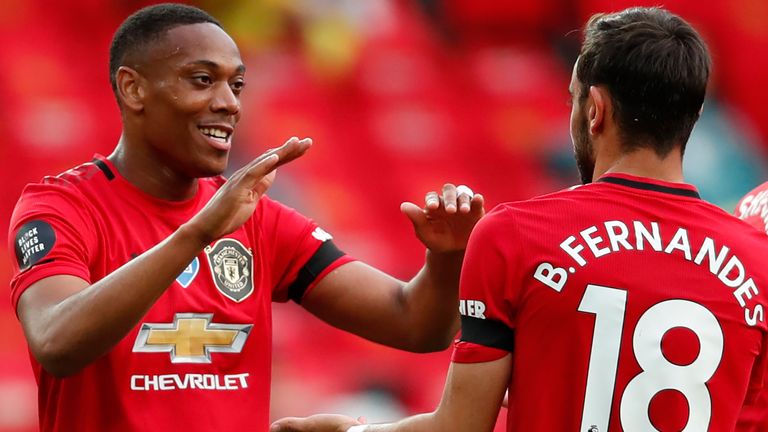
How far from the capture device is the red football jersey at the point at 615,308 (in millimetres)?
2408

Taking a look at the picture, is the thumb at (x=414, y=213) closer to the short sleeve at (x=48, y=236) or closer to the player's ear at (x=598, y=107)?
the player's ear at (x=598, y=107)

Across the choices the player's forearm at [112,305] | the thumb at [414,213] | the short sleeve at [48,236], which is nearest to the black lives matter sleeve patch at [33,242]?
the short sleeve at [48,236]

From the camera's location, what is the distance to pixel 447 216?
315 cm

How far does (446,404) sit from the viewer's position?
8.19ft

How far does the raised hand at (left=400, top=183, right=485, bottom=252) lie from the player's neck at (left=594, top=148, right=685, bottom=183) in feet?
1.89

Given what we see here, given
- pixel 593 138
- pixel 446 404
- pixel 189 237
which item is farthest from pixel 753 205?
pixel 189 237

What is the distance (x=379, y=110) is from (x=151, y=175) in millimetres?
5456

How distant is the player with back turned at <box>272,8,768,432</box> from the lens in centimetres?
241

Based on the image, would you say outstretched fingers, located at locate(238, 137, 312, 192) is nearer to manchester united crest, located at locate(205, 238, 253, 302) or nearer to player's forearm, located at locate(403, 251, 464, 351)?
manchester united crest, located at locate(205, 238, 253, 302)

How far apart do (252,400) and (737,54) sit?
7.04 meters

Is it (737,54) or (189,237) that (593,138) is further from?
(737,54)

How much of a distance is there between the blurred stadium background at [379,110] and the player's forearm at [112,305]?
404 cm

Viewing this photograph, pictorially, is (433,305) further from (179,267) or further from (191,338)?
(179,267)

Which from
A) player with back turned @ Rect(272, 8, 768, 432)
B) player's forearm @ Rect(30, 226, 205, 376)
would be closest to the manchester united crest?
player's forearm @ Rect(30, 226, 205, 376)
